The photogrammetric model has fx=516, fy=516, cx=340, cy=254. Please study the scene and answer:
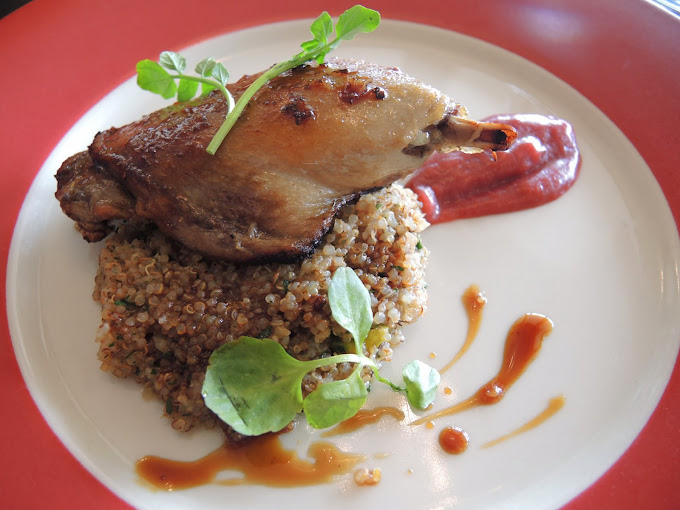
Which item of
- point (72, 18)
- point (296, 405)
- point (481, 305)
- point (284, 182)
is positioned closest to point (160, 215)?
point (284, 182)

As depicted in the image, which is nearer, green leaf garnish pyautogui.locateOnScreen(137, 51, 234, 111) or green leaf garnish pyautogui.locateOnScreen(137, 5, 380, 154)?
green leaf garnish pyautogui.locateOnScreen(137, 5, 380, 154)

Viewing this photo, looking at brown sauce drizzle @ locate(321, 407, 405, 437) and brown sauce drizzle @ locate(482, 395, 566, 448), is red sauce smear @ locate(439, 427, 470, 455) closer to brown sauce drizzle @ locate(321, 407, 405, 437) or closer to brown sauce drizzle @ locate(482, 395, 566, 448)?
brown sauce drizzle @ locate(482, 395, 566, 448)

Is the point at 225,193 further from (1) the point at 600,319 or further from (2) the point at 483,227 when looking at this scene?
(1) the point at 600,319

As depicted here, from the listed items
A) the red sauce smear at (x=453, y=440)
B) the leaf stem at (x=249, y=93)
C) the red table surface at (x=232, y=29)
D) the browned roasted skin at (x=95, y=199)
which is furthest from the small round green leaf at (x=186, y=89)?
the red sauce smear at (x=453, y=440)

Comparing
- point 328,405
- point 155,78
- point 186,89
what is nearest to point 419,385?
point 328,405

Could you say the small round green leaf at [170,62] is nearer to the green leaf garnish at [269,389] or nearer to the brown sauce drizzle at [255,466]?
the green leaf garnish at [269,389]

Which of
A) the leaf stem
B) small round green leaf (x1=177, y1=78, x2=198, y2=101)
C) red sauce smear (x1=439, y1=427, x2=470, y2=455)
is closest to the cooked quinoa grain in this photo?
red sauce smear (x1=439, y1=427, x2=470, y2=455)

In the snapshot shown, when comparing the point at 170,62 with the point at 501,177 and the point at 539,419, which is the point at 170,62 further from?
the point at 539,419

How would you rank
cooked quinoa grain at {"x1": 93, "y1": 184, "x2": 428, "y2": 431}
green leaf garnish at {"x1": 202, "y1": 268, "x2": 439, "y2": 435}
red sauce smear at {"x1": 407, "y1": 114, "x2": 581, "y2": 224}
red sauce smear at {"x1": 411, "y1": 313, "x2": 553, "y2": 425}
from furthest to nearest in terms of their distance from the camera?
red sauce smear at {"x1": 407, "y1": 114, "x2": 581, "y2": 224} → red sauce smear at {"x1": 411, "y1": 313, "x2": 553, "y2": 425} → cooked quinoa grain at {"x1": 93, "y1": 184, "x2": 428, "y2": 431} → green leaf garnish at {"x1": 202, "y1": 268, "x2": 439, "y2": 435}

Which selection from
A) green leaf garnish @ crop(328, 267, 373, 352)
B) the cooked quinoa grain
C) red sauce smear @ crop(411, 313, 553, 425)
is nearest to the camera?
green leaf garnish @ crop(328, 267, 373, 352)
